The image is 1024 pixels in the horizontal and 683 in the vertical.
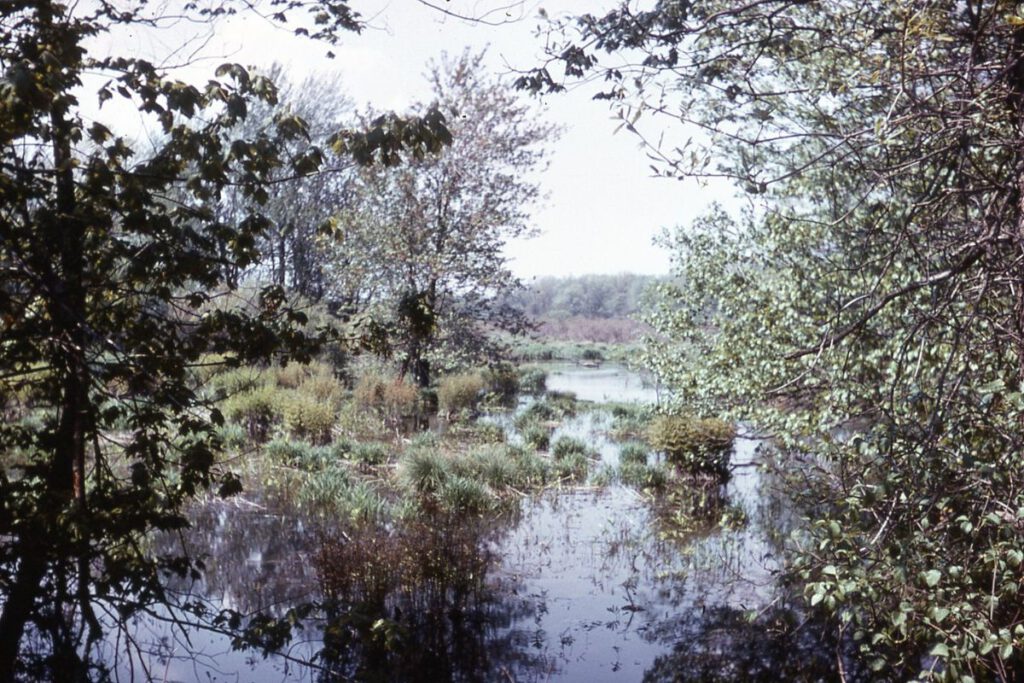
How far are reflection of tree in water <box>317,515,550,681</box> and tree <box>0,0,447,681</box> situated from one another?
227 cm

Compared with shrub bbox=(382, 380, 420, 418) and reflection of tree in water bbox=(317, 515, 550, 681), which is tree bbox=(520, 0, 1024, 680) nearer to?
reflection of tree in water bbox=(317, 515, 550, 681)

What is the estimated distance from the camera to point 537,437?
1428 centimetres

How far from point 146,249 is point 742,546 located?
7.06 metres

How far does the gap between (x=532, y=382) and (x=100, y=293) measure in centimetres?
1924

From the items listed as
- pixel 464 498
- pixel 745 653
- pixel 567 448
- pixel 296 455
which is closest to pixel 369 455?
pixel 296 455

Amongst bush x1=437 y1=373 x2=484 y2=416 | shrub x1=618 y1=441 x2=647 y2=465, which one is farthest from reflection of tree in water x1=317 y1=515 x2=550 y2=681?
bush x1=437 y1=373 x2=484 y2=416

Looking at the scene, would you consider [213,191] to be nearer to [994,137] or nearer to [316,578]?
[994,137]

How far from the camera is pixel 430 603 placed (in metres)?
7.16

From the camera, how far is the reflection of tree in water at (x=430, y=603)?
6164 mm

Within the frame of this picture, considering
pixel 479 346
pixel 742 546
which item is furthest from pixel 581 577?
pixel 479 346

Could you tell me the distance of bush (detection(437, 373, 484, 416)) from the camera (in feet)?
58.0

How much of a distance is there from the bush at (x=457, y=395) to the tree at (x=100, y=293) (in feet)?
42.7

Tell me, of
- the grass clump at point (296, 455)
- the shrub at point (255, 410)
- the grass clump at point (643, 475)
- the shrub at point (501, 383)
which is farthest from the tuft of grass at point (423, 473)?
the shrub at point (501, 383)

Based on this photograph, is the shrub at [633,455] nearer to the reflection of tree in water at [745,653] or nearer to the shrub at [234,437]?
the shrub at [234,437]
